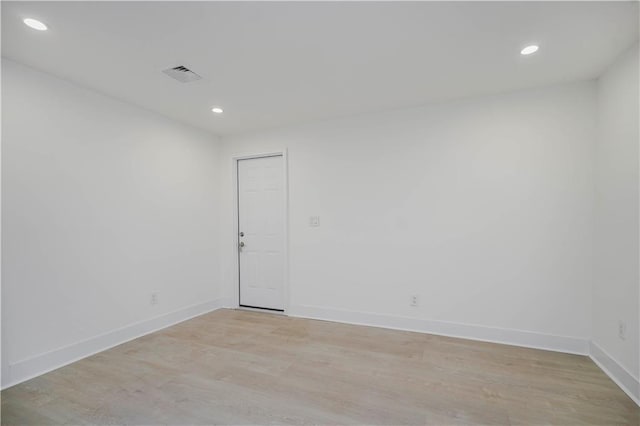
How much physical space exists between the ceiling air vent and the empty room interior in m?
0.07

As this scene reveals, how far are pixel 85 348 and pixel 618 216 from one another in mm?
4656

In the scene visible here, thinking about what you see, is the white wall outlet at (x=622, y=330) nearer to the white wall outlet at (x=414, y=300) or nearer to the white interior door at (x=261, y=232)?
the white wall outlet at (x=414, y=300)

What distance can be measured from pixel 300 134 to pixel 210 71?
1574 mm

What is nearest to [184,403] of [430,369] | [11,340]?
[11,340]

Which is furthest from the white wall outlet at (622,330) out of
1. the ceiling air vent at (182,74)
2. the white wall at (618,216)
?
the ceiling air vent at (182,74)

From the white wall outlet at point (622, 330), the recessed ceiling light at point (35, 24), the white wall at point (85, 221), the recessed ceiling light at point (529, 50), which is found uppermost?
the recessed ceiling light at point (529, 50)

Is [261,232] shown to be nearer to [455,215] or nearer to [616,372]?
[455,215]

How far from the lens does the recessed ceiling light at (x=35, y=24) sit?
1.88 meters

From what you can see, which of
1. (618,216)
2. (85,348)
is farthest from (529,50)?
(85,348)

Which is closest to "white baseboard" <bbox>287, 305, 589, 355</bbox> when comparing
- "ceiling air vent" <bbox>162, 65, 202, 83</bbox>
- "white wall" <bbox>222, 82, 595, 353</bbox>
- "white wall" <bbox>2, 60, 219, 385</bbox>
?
"white wall" <bbox>222, 82, 595, 353</bbox>

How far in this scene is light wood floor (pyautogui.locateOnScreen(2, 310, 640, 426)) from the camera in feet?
6.32

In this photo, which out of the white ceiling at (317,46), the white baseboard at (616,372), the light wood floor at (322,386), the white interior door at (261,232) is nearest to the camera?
the white ceiling at (317,46)

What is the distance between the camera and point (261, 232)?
13.9 feet

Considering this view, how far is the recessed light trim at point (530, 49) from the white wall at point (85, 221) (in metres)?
3.65
